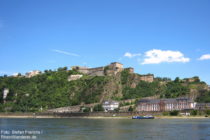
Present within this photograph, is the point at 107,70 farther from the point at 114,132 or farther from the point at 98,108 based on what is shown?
the point at 114,132

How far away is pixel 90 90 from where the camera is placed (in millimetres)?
134250

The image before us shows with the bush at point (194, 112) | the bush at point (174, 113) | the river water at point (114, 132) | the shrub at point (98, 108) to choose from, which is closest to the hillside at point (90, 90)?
the shrub at point (98, 108)

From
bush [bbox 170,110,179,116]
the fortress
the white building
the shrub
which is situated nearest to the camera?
bush [bbox 170,110,179,116]

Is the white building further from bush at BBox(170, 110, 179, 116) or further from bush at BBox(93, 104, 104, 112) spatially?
bush at BBox(170, 110, 179, 116)

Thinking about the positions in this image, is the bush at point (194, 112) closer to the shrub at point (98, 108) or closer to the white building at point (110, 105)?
the white building at point (110, 105)

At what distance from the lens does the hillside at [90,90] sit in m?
123

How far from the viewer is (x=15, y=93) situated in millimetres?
143875

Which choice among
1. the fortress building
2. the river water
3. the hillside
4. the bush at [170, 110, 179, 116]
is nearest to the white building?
the hillside

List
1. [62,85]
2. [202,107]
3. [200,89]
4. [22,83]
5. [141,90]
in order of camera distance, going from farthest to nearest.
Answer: [22,83], [62,85], [141,90], [200,89], [202,107]

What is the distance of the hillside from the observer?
4857 inches

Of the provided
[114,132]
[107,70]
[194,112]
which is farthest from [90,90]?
[114,132]

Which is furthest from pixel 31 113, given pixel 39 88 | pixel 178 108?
pixel 178 108

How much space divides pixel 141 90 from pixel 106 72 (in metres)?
24.8

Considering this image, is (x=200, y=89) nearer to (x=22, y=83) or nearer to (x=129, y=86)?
(x=129, y=86)
